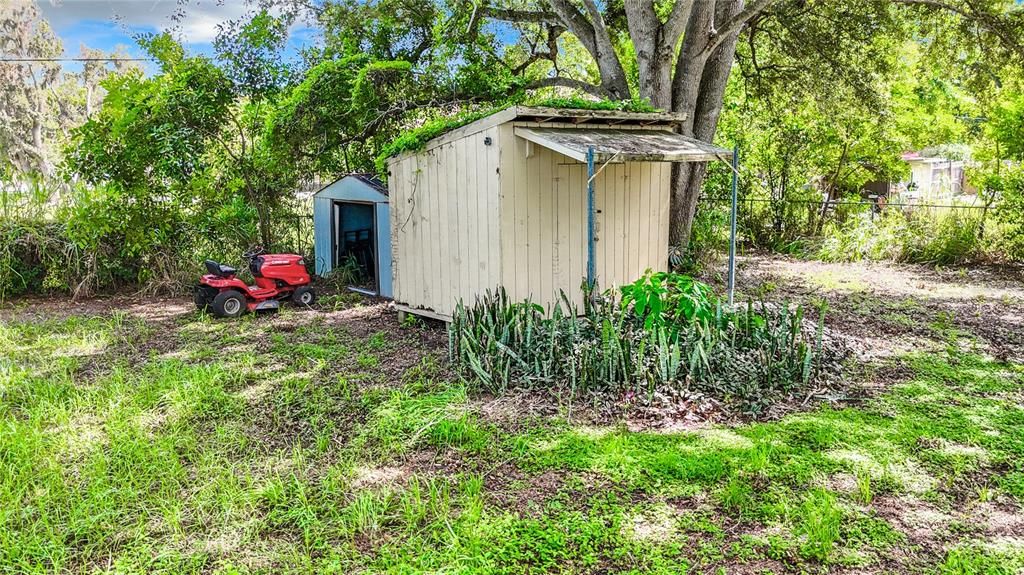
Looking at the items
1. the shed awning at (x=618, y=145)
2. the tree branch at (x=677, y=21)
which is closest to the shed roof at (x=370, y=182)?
the shed awning at (x=618, y=145)

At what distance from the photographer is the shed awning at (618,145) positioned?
5.22 metres

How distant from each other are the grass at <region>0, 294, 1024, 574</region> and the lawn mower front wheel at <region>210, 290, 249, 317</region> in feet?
7.51

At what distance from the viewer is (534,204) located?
587cm

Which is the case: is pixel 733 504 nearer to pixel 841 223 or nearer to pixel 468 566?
pixel 468 566

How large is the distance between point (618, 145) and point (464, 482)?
3213mm

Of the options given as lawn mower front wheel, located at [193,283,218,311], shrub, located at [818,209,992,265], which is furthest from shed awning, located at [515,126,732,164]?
shrub, located at [818,209,992,265]

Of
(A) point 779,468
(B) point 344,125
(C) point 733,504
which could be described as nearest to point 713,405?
(A) point 779,468

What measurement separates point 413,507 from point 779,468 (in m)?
1.89

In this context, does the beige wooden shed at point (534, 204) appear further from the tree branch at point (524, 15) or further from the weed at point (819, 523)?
the tree branch at point (524, 15)

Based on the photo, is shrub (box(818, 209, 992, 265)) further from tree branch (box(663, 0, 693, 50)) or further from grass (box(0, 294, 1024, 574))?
grass (box(0, 294, 1024, 574))

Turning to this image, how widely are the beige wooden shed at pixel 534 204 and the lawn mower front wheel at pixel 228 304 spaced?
1.89 metres

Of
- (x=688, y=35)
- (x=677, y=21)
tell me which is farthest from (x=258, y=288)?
(x=688, y=35)

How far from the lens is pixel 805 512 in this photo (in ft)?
10.1

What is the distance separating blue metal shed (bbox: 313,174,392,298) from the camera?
8055mm
